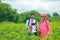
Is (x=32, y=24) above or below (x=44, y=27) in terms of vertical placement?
above

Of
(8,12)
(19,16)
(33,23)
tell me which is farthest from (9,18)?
(33,23)

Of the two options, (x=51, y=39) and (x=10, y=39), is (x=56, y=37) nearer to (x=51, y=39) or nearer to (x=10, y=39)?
(x=51, y=39)

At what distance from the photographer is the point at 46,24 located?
983 centimetres

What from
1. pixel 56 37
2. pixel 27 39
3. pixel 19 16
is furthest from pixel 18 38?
pixel 19 16

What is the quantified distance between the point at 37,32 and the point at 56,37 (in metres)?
2.73

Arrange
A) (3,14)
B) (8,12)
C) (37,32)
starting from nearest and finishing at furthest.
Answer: (37,32), (3,14), (8,12)

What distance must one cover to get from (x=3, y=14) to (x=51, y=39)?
69.8 metres

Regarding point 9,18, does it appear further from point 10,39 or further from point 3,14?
point 10,39

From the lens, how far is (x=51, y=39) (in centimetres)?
657

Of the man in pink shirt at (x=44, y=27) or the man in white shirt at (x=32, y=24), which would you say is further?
the man in white shirt at (x=32, y=24)

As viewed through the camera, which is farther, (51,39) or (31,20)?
(31,20)

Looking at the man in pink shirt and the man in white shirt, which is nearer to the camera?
the man in pink shirt

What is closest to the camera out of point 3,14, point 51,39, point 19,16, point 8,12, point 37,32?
point 51,39

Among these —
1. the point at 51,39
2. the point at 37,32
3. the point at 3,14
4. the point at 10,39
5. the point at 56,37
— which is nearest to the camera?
the point at 51,39
